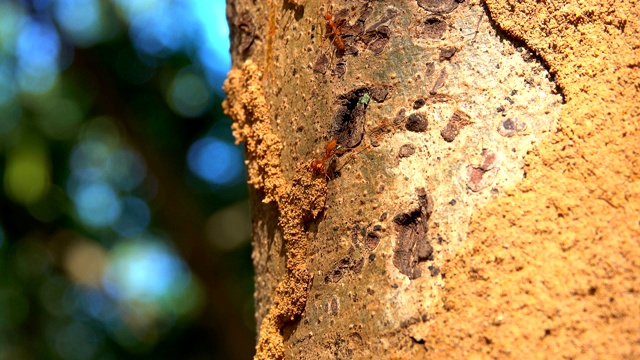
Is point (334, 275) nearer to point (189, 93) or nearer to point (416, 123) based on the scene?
point (416, 123)

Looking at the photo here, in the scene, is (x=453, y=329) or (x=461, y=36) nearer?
(x=453, y=329)

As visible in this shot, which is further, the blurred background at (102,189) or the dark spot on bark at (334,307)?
the blurred background at (102,189)

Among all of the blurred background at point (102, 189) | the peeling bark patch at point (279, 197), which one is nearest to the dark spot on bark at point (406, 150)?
the peeling bark patch at point (279, 197)

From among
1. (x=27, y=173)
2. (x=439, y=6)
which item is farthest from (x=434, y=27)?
(x=27, y=173)

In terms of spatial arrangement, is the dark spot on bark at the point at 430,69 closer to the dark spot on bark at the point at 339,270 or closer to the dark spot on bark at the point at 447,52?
the dark spot on bark at the point at 447,52

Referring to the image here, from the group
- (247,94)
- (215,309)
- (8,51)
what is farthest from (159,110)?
(247,94)

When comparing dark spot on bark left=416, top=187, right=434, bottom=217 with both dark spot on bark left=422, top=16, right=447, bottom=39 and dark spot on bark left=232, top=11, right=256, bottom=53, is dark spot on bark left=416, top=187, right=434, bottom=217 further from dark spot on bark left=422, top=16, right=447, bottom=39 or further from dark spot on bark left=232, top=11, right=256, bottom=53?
dark spot on bark left=232, top=11, right=256, bottom=53

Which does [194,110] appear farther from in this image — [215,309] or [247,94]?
[247,94]
